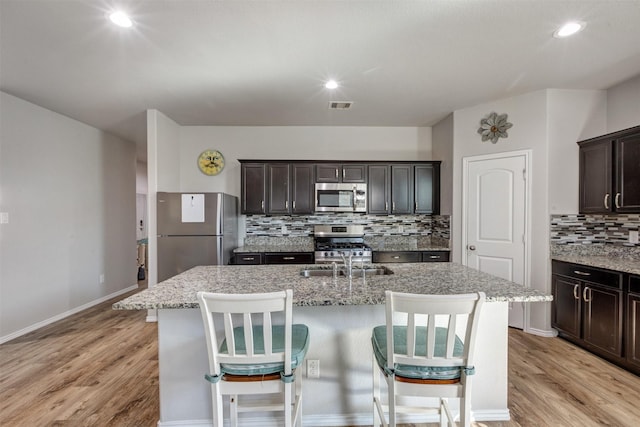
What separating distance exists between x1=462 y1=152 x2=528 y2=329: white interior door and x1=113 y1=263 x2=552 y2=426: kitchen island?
1818mm

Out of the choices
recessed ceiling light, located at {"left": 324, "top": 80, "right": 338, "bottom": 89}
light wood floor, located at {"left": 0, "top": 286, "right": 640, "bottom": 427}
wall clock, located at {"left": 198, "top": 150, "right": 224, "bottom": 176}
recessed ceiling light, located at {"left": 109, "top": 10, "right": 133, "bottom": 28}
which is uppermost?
recessed ceiling light, located at {"left": 324, "top": 80, "right": 338, "bottom": 89}

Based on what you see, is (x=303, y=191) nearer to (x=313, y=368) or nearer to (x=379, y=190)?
(x=379, y=190)

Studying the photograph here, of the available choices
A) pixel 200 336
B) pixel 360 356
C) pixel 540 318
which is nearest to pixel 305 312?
pixel 360 356

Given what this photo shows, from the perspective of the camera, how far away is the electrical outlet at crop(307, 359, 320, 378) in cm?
192

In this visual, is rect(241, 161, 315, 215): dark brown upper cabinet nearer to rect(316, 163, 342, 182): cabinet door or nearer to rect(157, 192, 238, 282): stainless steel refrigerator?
rect(316, 163, 342, 182): cabinet door

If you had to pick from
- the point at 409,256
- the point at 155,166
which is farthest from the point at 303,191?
the point at 155,166

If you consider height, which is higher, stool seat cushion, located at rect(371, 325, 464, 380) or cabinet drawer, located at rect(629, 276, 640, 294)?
cabinet drawer, located at rect(629, 276, 640, 294)

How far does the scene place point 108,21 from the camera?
2.08 meters

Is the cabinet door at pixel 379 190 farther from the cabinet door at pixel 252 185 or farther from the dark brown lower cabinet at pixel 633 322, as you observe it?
the dark brown lower cabinet at pixel 633 322

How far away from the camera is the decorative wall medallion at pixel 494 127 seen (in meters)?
3.55

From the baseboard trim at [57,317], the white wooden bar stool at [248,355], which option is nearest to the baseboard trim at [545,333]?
A: the white wooden bar stool at [248,355]

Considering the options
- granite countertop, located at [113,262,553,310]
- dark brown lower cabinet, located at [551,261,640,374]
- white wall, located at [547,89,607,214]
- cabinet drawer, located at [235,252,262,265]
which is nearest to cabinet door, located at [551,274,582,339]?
dark brown lower cabinet, located at [551,261,640,374]

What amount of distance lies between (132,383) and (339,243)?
273cm

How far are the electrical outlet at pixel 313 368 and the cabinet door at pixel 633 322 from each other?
8.48 feet
